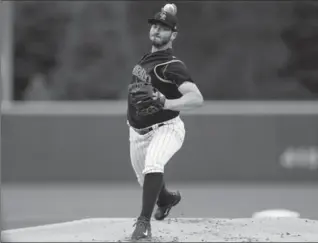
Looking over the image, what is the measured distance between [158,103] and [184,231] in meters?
1.26

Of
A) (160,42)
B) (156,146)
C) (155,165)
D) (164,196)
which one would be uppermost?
(160,42)

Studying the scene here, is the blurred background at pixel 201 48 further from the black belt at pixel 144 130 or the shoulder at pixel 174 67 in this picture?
the shoulder at pixel 174 67

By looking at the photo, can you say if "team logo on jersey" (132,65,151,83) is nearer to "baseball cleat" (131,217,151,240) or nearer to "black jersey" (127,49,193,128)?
"black jersey" (127,49,193,128)

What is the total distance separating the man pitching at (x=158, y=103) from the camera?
6.07m

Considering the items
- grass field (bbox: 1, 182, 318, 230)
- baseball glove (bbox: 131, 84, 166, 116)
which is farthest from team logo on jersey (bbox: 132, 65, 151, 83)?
grass field (bbox: 1, 182, 318, 230)

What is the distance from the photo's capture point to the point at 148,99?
19.7ft

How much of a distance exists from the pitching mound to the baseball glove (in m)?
0.93

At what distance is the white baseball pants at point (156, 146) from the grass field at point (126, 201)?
11.0 feet

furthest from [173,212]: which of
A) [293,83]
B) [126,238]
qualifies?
[126,238]

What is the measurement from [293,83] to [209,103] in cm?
124

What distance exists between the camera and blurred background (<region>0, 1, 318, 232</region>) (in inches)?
495

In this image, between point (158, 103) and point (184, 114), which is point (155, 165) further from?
point (184, 114)

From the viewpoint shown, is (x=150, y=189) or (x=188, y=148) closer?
(x=150, y=189)

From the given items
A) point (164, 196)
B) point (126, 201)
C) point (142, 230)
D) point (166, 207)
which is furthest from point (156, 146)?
point (126, 201)
